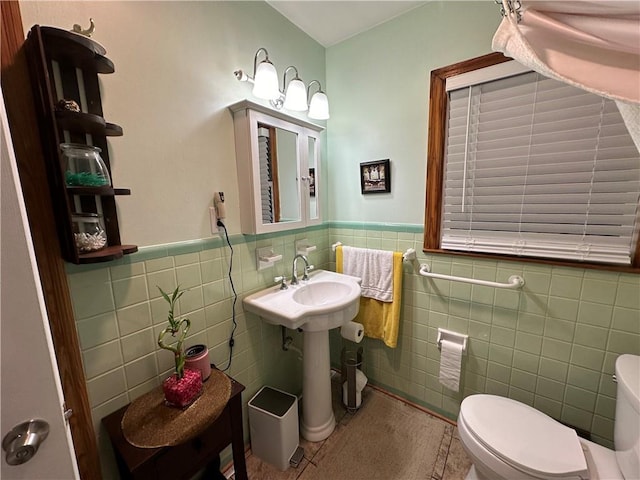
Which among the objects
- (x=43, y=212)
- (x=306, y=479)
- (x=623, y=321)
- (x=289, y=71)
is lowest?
(x=306, y=479)

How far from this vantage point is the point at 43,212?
738mm

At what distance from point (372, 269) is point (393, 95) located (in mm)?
1054

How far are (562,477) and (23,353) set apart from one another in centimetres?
154

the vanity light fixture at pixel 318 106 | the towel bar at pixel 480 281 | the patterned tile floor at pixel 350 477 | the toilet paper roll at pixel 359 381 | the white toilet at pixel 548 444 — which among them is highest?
the vanity light fixture at pixel 318 106

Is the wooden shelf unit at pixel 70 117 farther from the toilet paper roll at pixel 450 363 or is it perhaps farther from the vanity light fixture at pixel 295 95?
the toilet paper roll at pixel 450 363

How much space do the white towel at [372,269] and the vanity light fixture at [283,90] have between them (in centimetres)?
89

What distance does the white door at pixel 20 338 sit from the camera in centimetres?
40

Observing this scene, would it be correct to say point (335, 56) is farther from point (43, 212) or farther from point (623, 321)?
point (623, 321)

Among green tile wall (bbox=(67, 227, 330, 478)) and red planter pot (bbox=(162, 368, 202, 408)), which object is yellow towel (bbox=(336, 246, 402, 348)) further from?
red planter pot (bbox=(162, 368, 202, 408))

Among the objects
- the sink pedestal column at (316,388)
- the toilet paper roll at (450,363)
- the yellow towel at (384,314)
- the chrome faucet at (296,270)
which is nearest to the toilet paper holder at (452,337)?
the toilet paper roll at (450,363)

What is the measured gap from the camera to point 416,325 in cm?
165

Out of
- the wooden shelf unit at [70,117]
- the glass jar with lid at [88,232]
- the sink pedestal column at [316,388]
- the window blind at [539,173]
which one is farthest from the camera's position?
the sink pedestal column at [316,388]

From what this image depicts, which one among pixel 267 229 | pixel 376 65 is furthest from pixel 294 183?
pixel 376 65

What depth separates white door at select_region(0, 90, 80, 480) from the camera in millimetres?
403
